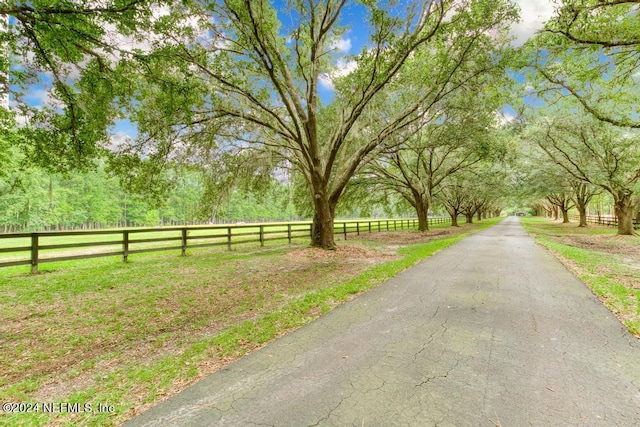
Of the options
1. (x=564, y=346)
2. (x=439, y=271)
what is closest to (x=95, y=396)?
(x=564, y=346)

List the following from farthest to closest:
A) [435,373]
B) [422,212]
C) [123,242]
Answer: [422,212] → [123,242] → [435,373]

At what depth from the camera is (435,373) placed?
112 inches

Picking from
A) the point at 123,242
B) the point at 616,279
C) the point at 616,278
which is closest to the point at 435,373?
the point at 616,279

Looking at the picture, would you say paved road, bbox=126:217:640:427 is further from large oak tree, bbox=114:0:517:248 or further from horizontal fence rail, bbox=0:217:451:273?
large oak tree, bbox=114:0:517:248

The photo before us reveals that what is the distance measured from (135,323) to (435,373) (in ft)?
15.4

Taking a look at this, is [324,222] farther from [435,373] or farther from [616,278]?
[435,373]

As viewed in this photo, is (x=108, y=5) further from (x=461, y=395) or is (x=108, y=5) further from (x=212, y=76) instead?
(x=461, y=395)

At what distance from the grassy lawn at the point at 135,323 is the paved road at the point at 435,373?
0.49 m

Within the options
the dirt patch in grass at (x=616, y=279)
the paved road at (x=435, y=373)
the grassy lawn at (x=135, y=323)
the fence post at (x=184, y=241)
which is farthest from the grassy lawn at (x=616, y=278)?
the fence post at (x=184, y=241)

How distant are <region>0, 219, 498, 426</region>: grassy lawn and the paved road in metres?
0.49

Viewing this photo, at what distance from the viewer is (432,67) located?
952 cm

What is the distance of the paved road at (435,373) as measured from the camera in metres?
2.27

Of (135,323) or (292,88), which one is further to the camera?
(292,88)

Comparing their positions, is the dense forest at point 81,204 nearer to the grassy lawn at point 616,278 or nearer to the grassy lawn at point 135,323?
the grassy lawn at point 135,323
